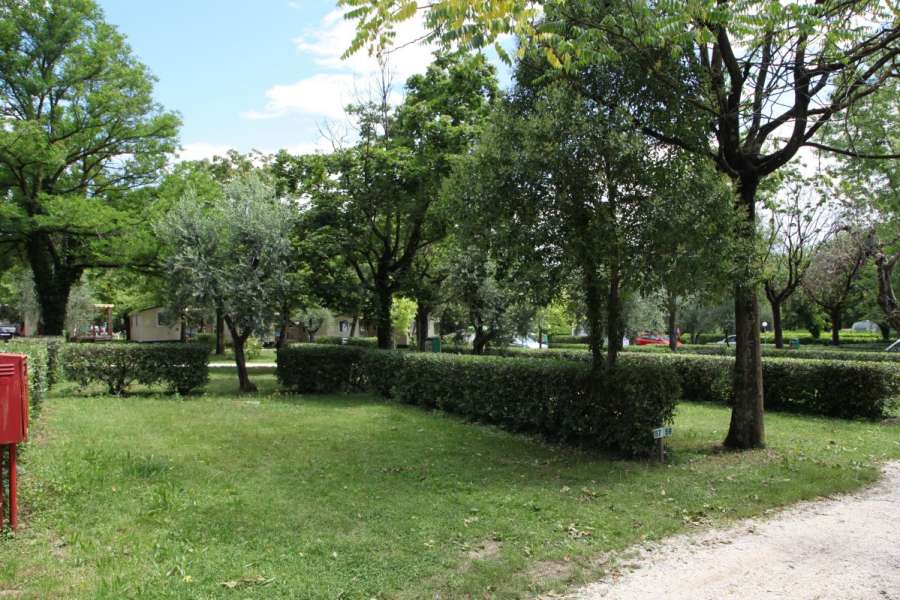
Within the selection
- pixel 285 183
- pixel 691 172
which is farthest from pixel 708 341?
pixel 691 172

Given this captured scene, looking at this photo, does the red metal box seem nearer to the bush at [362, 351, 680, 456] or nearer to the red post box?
the red post box

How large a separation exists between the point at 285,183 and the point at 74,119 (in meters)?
6.99

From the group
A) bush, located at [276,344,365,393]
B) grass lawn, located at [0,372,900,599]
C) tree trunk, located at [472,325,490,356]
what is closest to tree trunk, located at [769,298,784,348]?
tree trunk, located at [472,325,490,356]

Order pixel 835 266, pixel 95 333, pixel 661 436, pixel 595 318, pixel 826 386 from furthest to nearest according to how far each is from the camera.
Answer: pixel 95 333, pixel 835 266, pixel 826 386, pixel 595 318, pixel 661 436

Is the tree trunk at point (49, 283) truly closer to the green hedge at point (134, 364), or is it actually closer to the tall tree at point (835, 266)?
the green hedge at point (134, 364)

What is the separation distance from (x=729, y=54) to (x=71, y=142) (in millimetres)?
18098

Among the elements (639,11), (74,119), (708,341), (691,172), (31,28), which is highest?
(31,28)

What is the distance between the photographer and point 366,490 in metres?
5.98

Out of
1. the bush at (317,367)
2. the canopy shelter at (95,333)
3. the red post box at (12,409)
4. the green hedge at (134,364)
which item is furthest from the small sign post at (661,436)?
the canopy shelter at (95,333)

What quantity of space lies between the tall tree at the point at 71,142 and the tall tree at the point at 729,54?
15.3 m

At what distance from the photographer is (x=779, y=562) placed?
438 centimetres

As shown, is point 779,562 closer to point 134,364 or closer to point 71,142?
point 134,364

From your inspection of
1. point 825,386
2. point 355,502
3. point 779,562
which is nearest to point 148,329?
point 355,502

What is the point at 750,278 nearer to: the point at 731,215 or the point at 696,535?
the point at 731,215
